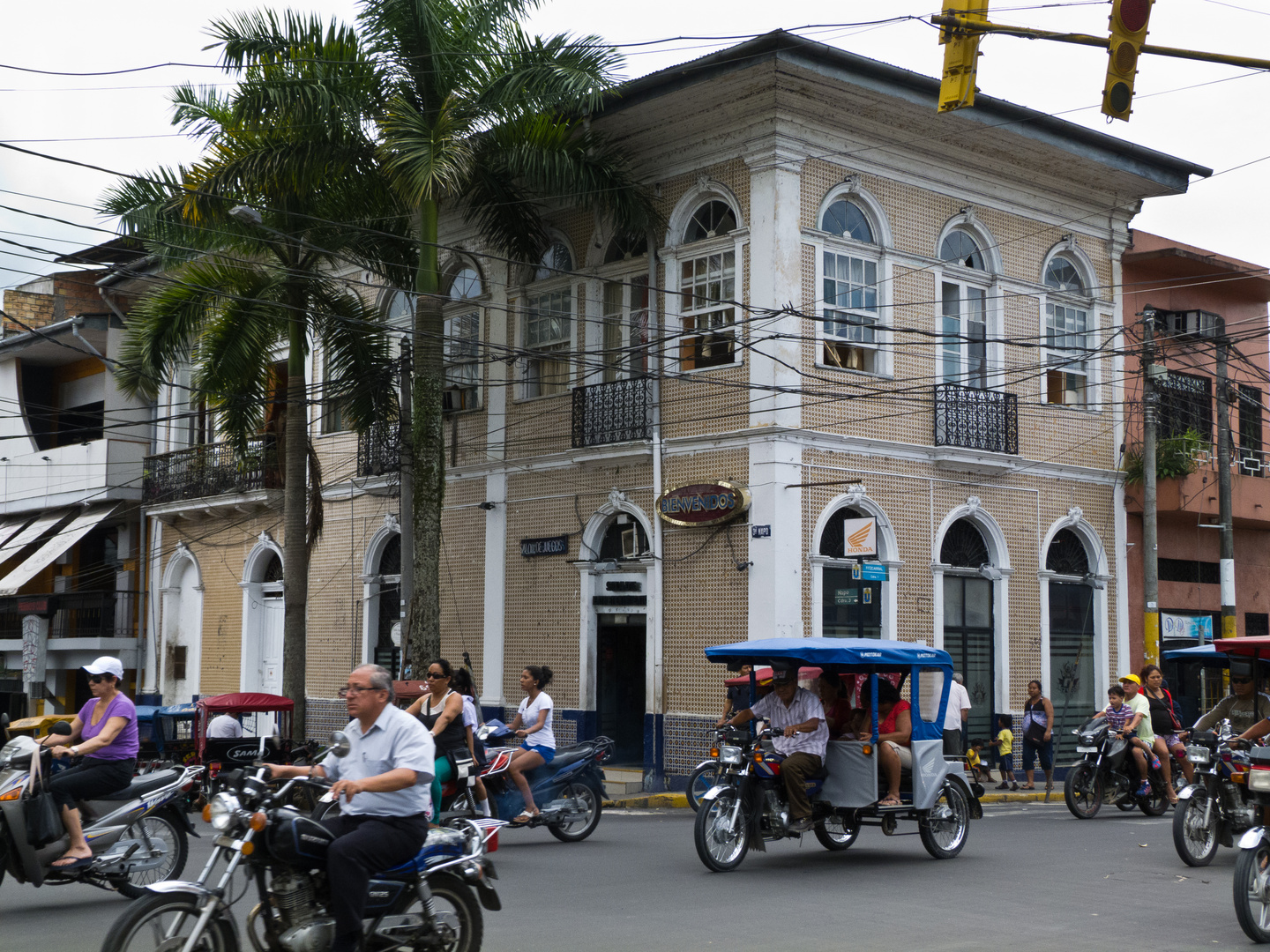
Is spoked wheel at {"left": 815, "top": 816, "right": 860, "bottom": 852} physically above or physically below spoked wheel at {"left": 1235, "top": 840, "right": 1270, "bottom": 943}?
below

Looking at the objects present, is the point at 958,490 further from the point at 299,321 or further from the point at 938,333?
the point at 299,321

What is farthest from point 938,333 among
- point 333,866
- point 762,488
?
point 333,866

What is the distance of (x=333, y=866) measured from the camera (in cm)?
693

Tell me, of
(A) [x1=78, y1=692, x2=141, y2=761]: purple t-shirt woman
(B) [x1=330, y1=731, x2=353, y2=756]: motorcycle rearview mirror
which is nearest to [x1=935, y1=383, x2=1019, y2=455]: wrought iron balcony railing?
(A) [x1=78, y1=692, x2=141, y2=761]: purple t-shirt woman

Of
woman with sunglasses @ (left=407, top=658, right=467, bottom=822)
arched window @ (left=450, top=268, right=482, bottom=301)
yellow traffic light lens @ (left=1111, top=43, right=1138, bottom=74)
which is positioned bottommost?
woman with sunglasses @ (left=407, top=658, right=467, bottom=822)

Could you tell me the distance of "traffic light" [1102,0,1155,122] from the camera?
906cm

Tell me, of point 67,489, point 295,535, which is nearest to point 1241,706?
point 295,535

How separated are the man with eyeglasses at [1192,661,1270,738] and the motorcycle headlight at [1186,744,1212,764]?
0.94 m

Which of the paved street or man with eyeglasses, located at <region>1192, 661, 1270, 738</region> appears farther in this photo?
man with eyeglasses, located at <region>1192, 661, 1270, 738</region>

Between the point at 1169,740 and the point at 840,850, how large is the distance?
723 cm

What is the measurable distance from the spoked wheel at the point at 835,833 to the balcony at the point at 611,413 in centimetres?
924

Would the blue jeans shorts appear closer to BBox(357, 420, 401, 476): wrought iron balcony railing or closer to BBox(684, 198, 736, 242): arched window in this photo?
BBox(684, 198, 736, 242): arched window

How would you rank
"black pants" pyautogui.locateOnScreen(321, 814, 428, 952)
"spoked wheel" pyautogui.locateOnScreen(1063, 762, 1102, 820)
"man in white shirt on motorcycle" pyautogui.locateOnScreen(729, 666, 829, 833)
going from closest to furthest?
1. "black pants" pyautogui.locateOnScreen(321, 814, 428, 952)
2. "man in white shirt on motorcycle" pyautogui.locateOnScreen(729, 666, 829, 833)
3. "spoked wheel" pyautogui.locateOnScreen(1063, 762, 1102, 820)

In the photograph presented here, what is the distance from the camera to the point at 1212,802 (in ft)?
41.9
